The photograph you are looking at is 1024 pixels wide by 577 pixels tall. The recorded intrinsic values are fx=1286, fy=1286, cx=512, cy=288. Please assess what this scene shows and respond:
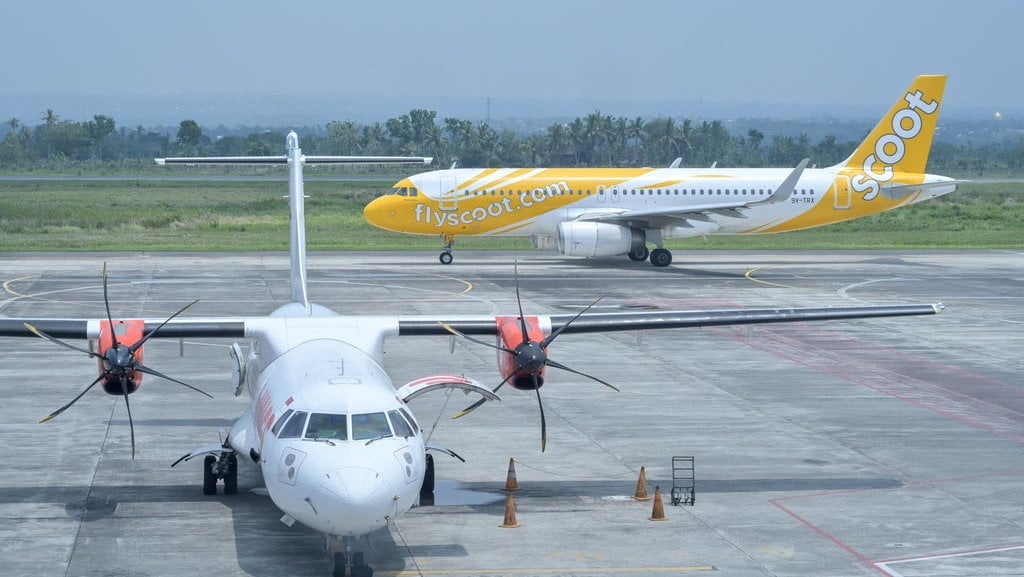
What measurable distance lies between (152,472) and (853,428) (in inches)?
480

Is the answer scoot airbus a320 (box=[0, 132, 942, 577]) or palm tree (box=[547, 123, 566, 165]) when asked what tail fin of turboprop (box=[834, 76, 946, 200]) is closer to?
scoot airbus a320 (box=[0, 132, 942, 577])

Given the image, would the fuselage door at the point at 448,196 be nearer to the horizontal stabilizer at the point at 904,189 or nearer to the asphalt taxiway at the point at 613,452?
the asphalt taxiway at the point at 613,452

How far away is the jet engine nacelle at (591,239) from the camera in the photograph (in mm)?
48688

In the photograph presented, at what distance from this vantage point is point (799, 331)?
35.2 meters

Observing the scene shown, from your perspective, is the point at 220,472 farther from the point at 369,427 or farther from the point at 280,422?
the point at 369,427

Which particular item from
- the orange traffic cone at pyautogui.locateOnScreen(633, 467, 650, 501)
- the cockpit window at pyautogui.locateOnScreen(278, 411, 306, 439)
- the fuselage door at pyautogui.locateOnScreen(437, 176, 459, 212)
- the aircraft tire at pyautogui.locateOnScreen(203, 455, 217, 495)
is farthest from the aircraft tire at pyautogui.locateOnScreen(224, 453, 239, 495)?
the fuselage door at pyautogui.locateOnScreen(437, 176, 459, 212)

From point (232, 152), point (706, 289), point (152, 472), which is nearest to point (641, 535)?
point (152, 472)

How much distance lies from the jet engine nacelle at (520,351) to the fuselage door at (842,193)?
117ft

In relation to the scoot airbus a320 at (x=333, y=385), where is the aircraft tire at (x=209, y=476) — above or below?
below

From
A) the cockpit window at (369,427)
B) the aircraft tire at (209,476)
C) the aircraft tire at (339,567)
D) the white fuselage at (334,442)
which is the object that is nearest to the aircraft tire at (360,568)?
the aircraft tire at (339,567)

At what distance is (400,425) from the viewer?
15258 millimetres

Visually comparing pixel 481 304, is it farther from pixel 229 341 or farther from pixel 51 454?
pixel 51 454

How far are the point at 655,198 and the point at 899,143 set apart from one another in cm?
1047

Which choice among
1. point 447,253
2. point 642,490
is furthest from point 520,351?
point 447,253
